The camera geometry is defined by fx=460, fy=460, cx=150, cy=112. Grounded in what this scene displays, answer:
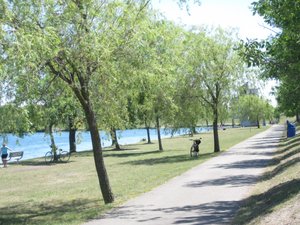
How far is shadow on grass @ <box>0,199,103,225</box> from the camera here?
11.6m

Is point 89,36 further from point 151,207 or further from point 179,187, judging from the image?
point 179,187

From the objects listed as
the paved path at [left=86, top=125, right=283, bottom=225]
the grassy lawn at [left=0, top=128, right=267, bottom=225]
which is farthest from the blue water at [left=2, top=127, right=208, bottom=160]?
the paved path at [left=86, top=125, right=283, bottom=225]

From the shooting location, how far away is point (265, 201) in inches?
428

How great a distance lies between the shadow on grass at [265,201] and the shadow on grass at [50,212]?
3.68 m

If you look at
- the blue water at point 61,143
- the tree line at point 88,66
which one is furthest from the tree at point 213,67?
the tree line at point 88,66

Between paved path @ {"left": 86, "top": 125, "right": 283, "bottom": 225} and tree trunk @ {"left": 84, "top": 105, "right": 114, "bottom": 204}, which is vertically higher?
tree trunk @ {"left": 84, "top": 105, "right": 114, "bottom": 204}

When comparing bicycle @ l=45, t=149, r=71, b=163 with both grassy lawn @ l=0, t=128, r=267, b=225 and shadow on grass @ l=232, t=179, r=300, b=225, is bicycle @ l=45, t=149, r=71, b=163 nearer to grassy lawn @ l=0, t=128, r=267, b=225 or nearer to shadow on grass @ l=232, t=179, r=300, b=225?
grassy lawn @ l=0, t=128, r=267, b=225

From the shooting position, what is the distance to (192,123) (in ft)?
103

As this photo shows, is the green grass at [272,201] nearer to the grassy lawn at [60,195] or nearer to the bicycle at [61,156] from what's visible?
the grassy lawn at [60,195]

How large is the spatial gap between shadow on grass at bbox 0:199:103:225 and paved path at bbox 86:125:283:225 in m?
1.00

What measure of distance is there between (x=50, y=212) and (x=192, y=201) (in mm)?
4070

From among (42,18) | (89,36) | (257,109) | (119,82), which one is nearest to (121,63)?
(119,82)

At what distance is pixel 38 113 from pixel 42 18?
2460 mm

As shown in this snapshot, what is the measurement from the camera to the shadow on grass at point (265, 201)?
9461 mm
